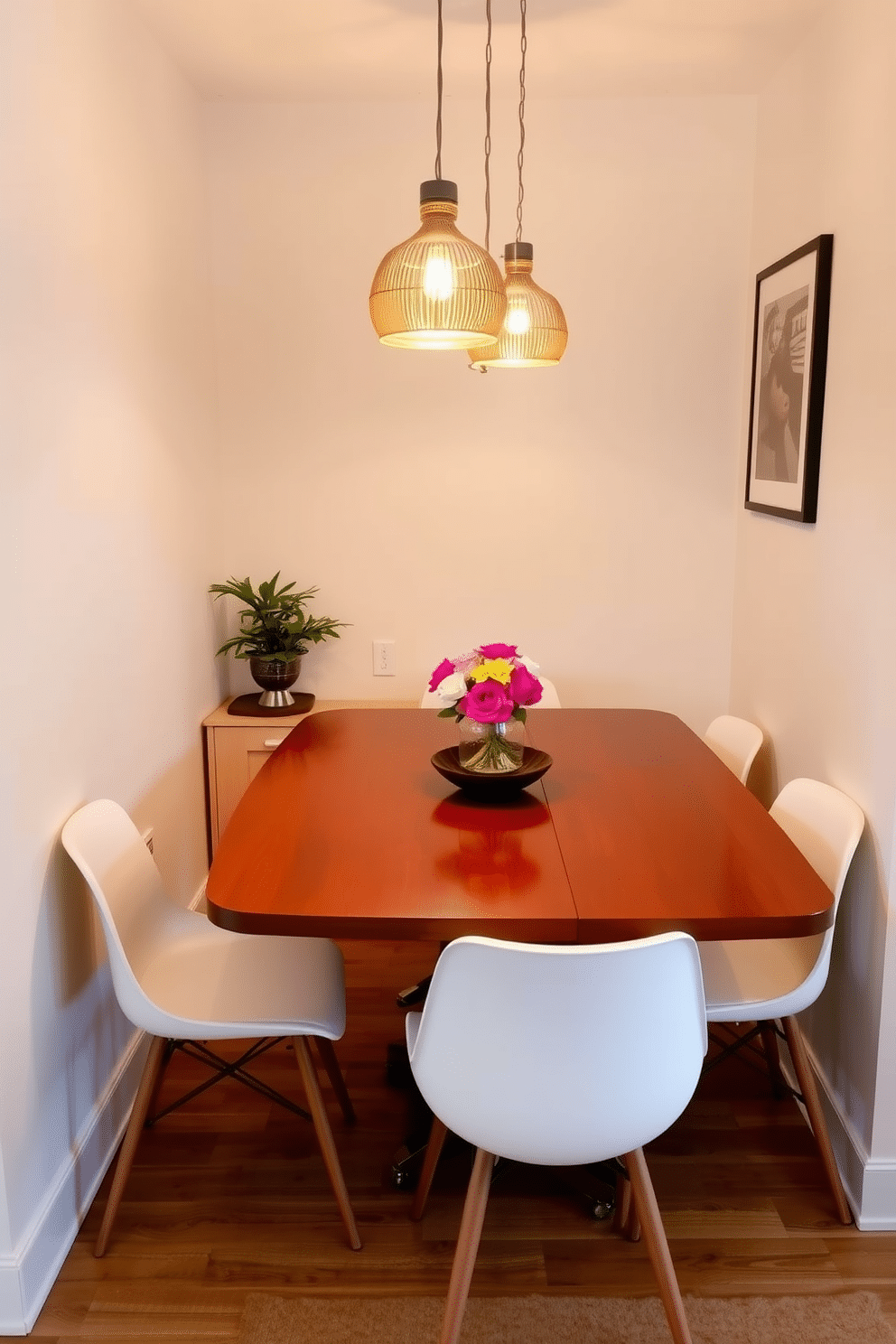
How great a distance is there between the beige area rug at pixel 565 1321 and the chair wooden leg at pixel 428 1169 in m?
0.20

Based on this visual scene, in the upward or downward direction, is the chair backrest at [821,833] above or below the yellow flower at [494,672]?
below

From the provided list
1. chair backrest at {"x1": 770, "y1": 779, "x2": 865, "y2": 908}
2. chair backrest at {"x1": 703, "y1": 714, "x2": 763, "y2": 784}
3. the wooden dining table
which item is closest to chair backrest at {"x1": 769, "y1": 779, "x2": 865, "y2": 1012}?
chair backrest at {"x1": 770, "y1": 779, "x2": 865, "y2": 908}

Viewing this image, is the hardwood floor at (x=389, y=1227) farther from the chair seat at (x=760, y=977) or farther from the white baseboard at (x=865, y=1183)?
the chair seat at (x=760, y=977)

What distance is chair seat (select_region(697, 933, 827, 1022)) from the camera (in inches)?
81.6

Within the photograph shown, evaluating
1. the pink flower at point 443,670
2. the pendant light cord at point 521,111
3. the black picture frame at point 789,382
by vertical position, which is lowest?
the pink flower at point 443,670

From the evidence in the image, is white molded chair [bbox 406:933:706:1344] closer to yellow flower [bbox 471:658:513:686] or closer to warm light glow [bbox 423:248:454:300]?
yellow flower [bbox 471:658:513:686]

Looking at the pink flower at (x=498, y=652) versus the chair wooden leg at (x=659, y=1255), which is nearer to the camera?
the chair wooden leg at (x=659, y=1255)

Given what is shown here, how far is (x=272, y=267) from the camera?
3.51 metres

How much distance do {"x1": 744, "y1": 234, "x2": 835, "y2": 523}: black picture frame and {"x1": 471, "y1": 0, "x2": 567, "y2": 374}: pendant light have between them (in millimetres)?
654

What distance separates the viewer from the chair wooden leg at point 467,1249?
1769 millimetres

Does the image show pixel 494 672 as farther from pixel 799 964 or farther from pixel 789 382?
pixel 789 382

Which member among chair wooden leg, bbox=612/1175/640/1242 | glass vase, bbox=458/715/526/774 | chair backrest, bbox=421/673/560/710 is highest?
glass vase, bbox=458/715/526/774

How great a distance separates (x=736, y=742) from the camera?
2906mm

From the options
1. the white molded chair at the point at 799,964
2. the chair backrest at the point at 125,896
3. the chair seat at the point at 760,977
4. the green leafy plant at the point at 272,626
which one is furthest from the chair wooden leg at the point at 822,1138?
the green leafy plant at the point at 272,626
